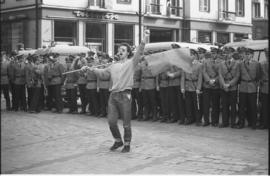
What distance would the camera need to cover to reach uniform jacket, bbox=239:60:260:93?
476 inches

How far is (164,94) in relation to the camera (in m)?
13.5

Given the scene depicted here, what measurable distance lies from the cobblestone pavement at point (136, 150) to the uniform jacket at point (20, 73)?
3259 millimetres

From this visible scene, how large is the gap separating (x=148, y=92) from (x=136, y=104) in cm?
87

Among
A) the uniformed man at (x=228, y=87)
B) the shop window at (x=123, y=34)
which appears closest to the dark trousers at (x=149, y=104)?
the uniformed man at (x=228, y=87)

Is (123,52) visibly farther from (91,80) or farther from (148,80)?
(91,80)

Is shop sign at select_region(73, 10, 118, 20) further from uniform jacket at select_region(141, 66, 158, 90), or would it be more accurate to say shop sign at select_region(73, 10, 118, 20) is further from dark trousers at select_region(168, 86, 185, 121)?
dark trousers at select_region(168, 86, 185, 121)

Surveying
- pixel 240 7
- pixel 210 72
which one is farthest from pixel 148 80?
pixel 240 7

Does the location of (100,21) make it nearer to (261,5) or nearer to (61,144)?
(261,5)

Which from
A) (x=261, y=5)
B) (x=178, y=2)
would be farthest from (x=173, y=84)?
(x=178, y=2)

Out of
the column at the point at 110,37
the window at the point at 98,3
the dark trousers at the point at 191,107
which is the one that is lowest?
the dark trousers at the point at 191,107

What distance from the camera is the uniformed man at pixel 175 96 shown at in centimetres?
1317

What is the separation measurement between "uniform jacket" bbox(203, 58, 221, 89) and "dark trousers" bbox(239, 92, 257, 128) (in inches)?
29.4

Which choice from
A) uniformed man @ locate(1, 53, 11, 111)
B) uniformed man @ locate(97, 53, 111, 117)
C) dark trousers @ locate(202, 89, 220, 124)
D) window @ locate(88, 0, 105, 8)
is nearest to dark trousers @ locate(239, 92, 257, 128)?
dark trousers @ locate(202, 89, 220, 124)

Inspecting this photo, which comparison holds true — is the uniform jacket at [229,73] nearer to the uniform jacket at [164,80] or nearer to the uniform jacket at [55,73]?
the uniform jacket at [164,80]
